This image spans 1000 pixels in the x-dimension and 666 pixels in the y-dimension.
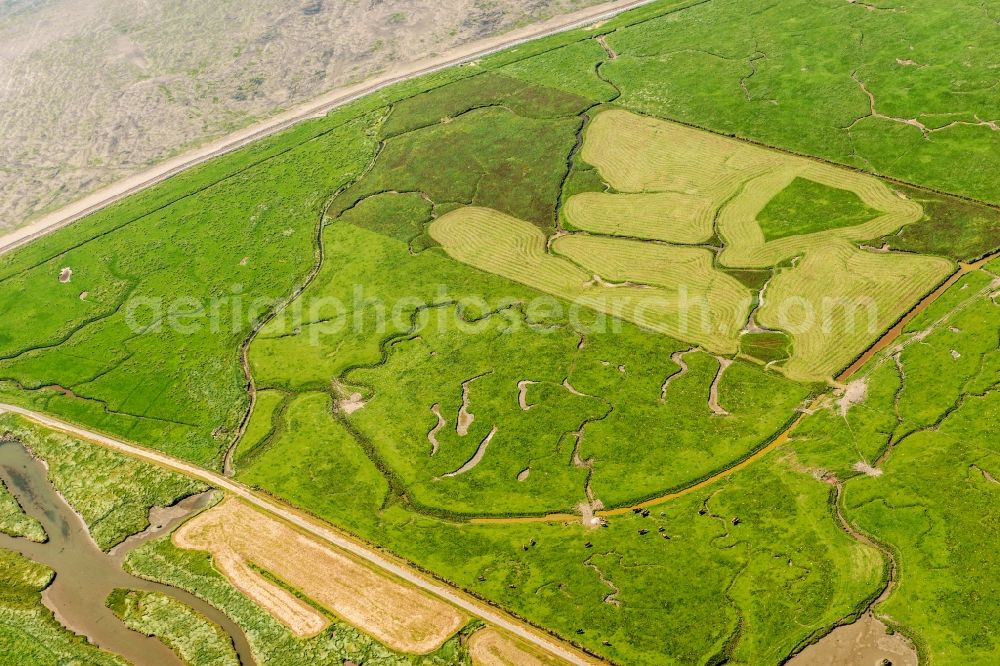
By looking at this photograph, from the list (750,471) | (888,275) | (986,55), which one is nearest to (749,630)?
(750,471)

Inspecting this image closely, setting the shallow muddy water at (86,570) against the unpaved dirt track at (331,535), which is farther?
the shallow muddy water at (86,570)

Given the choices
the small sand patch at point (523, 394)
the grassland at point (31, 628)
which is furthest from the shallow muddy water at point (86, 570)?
the small sand patch at point (523, 394)

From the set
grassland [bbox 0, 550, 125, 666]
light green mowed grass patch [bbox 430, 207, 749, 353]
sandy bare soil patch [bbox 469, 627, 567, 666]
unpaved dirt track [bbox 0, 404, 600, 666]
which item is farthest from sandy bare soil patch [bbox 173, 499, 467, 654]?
light green mowed grass patch [bbox 430, 207, 749, 353]

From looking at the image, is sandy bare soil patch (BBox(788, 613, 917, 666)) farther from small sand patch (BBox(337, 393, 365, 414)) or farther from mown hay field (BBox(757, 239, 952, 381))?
small sand patch (BBox(337, 393, 365, 414))

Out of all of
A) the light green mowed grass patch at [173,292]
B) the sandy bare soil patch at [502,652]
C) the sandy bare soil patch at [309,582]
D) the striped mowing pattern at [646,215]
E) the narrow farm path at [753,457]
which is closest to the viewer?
the sandy bare soil patch at [502,652]

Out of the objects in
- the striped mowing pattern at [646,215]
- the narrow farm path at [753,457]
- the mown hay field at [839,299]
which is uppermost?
the striped mowing pattern at [646,215]

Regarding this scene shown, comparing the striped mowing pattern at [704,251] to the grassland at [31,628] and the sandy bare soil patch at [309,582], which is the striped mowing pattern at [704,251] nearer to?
the sandy bare soil patch at [309,582]

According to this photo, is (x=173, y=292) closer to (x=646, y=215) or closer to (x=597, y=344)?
(x=597, y=344)
